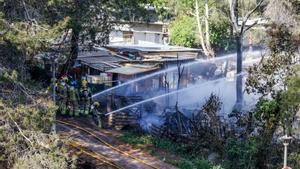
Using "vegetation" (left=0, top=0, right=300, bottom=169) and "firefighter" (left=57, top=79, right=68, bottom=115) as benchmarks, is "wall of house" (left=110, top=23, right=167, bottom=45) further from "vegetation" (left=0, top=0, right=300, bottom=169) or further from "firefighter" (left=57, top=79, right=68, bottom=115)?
"firefighter" (left=57, top=79, right=68, bottom=115)

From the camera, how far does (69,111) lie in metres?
25.0

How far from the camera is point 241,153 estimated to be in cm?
1941

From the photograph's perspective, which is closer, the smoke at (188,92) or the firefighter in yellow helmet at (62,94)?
the firefighter in yellow helmet at (62,94)

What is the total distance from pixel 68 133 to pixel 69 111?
2.77 m

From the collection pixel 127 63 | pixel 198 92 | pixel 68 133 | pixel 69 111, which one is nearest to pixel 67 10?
pixel 68 133

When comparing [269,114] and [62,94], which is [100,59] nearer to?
[62,94]

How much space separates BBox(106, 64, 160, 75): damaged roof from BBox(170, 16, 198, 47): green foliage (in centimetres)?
1330

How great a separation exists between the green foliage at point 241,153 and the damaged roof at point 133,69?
7073 mm

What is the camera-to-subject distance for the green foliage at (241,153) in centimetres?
1912

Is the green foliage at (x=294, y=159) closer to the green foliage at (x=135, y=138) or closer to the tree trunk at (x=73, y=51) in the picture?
the green foliage at (x=135, y=138)

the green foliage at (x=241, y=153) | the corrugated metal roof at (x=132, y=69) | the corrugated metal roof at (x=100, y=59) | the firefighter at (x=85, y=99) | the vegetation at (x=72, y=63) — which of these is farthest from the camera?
the corrugated metal roof at (x=100, y=59)

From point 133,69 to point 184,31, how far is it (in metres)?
15.6

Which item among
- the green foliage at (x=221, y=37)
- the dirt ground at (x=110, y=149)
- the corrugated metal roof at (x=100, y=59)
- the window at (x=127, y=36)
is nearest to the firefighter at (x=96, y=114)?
the dirt ground at (x=110, y=149)

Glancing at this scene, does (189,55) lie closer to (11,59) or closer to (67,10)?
(67,10)
